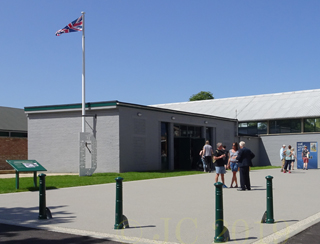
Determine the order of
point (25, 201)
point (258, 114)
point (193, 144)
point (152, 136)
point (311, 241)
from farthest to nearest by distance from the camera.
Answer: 1. point (258, 114)
2. point (193, 144)
3. point (152, 136)
4. point (25, 201)
5. point (311, 241)

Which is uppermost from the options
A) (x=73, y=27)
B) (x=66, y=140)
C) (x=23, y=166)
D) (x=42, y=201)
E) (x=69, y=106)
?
(x=73, y=27)

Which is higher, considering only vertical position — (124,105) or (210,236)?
(124,105)

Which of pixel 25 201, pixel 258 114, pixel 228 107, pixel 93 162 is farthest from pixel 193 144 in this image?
pixel 25 201

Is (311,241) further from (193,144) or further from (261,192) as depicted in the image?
(193,144)

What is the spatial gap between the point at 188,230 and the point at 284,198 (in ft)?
18.0

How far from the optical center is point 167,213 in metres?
9.66

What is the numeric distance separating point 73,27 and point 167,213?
1734 cm

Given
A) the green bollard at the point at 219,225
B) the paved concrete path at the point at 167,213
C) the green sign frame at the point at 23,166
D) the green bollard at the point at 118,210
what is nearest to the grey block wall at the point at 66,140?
the green sign frame at the point at 23,166

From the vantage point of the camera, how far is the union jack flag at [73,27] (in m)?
24.5

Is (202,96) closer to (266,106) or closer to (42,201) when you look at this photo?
(266,106)

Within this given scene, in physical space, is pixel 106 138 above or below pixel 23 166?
above

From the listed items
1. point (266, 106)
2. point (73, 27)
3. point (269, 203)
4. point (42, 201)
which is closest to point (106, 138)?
point (73, 27)

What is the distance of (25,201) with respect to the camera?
39.4ft

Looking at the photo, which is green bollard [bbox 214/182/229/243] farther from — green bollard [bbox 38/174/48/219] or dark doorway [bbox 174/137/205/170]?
dark doorway [bbox 174/137/205/170]
